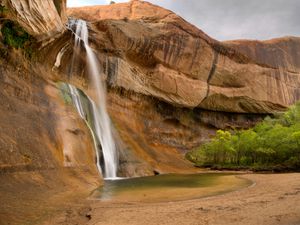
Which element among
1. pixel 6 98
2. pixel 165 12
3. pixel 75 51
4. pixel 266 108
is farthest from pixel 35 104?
pixel 266 108

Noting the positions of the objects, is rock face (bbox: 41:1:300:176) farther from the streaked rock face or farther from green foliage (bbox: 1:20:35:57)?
green foliage (bbox: 1:20:35:57)

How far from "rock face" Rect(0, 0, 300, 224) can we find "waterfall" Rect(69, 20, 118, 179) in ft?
2.81

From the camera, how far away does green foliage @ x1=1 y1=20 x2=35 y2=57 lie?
18.4 m

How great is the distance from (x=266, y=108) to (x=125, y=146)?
27798 mm

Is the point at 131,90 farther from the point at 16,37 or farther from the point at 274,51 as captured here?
the point at 274,51

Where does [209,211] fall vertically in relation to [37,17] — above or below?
below

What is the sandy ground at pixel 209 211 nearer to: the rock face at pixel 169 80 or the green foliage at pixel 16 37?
the green foliage at pixel 16 37

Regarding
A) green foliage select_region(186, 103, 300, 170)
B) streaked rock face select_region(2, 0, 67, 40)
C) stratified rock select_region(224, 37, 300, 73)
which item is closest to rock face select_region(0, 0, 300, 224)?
streaked rock face select_region(2, 0, 67, 40)

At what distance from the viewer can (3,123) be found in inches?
548

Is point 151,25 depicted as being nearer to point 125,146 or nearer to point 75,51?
point 75,51

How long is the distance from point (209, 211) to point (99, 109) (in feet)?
67.2

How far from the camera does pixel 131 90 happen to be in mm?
38281

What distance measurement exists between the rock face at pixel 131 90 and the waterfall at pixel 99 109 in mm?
857

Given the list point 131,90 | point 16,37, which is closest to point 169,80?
point 131,90
